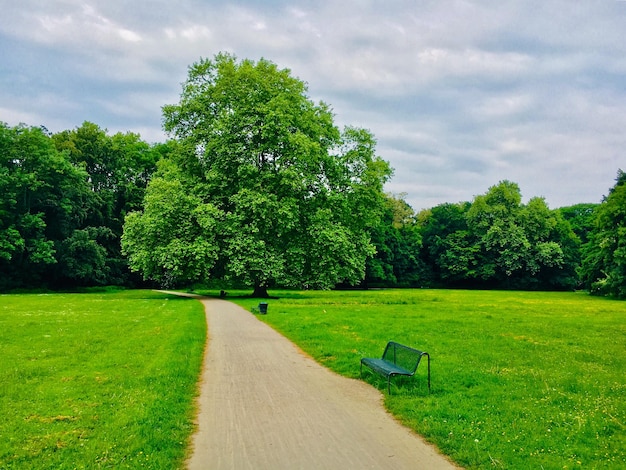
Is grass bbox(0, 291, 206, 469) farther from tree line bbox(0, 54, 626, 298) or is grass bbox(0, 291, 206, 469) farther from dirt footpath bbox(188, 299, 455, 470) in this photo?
tree line bbox(0, 54, 626, 298)

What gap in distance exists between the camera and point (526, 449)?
19.5 feet

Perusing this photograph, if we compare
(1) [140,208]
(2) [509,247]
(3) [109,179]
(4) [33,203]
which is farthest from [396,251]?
(4) [33,203]

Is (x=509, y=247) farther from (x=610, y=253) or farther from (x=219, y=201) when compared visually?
(x=219, y=201)

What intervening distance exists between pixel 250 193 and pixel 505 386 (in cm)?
2697

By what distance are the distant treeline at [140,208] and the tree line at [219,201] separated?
23 centimetres

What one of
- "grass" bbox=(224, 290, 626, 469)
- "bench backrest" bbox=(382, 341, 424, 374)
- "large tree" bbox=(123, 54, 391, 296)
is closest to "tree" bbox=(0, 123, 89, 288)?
"large tree" bbox=(123, 54, 391, 296)

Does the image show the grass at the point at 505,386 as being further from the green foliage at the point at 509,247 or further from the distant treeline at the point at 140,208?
the green foliage at the point at 509,247

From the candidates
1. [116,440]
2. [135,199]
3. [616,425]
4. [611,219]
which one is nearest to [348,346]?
[616,425]

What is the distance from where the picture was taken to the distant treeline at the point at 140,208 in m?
49.1

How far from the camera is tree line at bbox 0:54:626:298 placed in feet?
113

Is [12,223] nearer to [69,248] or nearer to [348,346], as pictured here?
[69,248]

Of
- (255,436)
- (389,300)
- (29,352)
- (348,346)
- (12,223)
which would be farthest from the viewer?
(12,223)

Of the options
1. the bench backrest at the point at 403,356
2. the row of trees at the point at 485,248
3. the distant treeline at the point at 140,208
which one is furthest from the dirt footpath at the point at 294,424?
the row of trees at the point at 485,248

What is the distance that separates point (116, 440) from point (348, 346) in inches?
340
